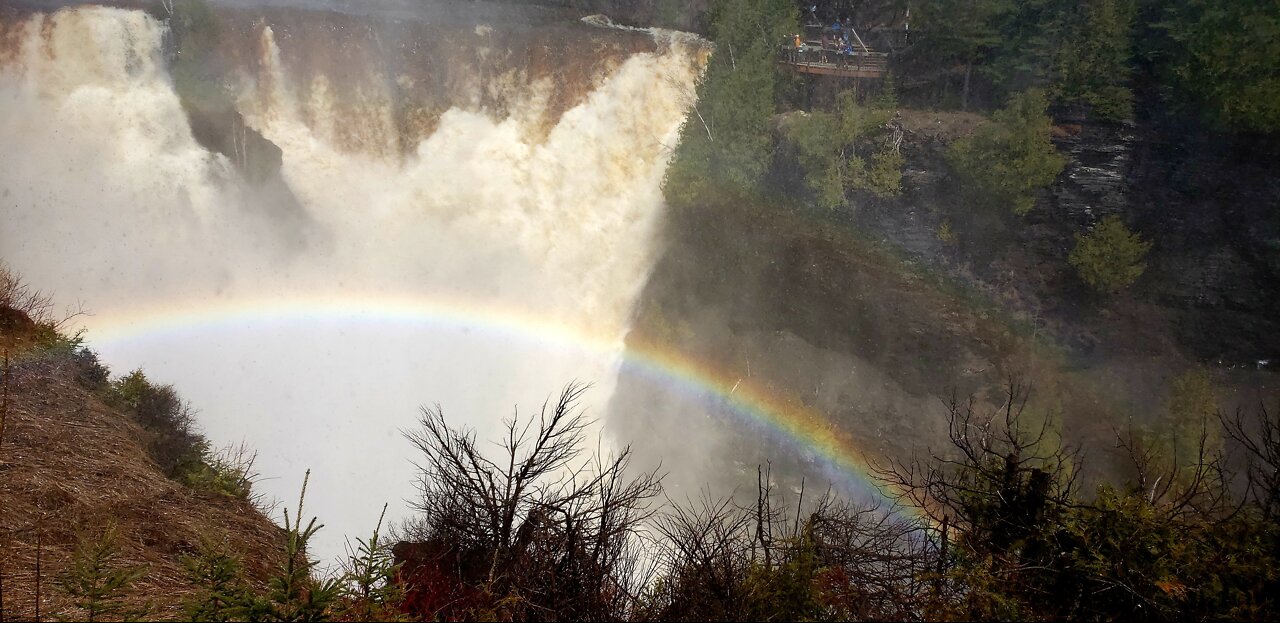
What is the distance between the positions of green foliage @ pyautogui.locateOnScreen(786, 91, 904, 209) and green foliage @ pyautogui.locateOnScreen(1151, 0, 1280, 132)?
294 inches

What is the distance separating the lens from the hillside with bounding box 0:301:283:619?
822 cm

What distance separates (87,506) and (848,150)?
22.0m

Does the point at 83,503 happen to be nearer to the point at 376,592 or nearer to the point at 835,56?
the point at 376,592

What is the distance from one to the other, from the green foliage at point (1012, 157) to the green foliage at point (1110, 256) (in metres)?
1.89

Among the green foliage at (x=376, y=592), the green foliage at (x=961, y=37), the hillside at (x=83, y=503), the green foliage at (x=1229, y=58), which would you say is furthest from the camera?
the green foliage at (x=961, y=37)

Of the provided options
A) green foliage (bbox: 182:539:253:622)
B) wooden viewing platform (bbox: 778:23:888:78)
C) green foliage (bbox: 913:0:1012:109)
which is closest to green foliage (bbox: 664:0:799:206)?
wooden viewing platform (bbox: 778:23:888:78)

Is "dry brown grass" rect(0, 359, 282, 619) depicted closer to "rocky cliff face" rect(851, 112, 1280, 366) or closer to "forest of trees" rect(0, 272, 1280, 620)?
"forest of trees" rect(0, 272, 1280, 620)

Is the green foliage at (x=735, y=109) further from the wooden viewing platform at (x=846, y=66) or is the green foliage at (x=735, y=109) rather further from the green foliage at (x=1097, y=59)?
the green foliage at (x=1097, y=59)

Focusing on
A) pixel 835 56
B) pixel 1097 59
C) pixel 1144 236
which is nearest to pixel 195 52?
pixel 835 56

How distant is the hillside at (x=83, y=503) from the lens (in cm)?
822

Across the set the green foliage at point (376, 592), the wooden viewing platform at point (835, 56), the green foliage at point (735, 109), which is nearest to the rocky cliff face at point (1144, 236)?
the wooden viewing platform at point (835, 56)

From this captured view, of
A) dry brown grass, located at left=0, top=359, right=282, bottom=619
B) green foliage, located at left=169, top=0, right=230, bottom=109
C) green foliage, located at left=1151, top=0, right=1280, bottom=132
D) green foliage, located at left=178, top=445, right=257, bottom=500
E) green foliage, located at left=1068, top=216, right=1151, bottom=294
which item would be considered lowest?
green foliage, located at left=178, top=445, right=257, bottom=500

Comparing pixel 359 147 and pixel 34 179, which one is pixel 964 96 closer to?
pixel 359 147

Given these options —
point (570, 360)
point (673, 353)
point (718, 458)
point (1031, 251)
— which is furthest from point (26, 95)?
point (1031, 251)
